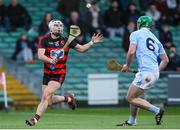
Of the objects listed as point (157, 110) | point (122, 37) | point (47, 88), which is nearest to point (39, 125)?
→ point (47, 88)

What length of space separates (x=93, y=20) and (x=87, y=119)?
9473 mm

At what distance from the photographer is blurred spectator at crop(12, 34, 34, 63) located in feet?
90.4

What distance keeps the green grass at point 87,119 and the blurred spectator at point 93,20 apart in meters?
4.21

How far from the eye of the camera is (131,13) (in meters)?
30.2

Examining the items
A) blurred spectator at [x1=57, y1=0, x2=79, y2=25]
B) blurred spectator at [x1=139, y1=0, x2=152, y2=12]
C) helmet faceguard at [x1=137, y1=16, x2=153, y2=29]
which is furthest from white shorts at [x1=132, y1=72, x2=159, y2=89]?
blurred spectator at [x1=139, y1=0, x2=152, y2=12]

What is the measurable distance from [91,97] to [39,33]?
Result: 3150 mm

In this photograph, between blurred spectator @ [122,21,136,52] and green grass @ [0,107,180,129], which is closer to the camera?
green grass @ [0,107,180,129]

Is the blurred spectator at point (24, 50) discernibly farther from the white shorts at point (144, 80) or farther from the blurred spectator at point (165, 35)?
the white shorts at point (144, 80)

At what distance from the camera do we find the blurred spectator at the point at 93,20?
29.6 metres

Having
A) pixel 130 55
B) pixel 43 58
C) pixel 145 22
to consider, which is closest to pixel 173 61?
pixel 145 22

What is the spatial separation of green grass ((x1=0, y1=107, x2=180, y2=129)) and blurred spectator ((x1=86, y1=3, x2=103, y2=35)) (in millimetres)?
4209

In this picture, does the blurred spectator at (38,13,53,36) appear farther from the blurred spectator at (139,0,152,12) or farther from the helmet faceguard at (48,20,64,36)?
the helmet faceguard at (48,20,64,36)

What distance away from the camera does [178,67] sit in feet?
91.1

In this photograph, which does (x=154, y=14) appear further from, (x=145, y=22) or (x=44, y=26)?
(x=145, y=22)
